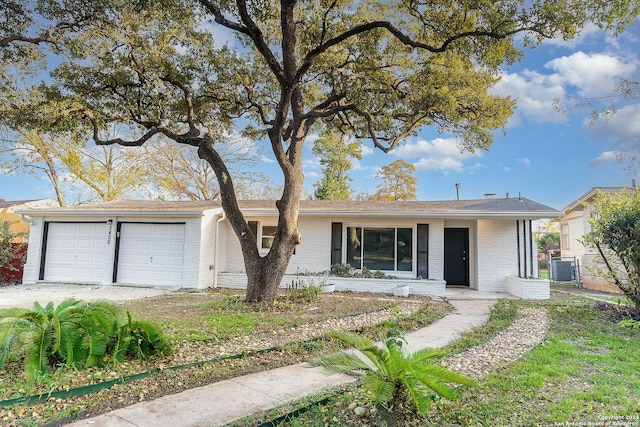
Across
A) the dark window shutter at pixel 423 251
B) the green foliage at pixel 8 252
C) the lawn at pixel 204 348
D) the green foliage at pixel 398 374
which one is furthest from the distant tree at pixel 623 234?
the green foliage at pixel 8 252

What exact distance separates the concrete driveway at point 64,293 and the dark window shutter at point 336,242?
5316mm

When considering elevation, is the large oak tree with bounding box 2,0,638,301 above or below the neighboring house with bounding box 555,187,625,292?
above

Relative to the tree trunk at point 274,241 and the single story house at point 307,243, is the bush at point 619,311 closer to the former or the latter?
the single story house at point 307,243

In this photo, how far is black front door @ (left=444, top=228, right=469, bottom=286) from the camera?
13.1 metres

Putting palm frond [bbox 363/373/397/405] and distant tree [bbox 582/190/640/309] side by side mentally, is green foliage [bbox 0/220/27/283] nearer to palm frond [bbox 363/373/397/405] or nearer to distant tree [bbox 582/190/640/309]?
palm frond [bbox 363/373/397/405]

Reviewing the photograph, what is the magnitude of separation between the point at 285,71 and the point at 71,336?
6.42 metres

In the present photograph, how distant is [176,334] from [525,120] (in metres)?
12.5

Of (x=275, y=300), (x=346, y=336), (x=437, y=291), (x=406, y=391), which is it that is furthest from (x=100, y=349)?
(x=437, y=291)

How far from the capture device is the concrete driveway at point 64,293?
9.30 meters

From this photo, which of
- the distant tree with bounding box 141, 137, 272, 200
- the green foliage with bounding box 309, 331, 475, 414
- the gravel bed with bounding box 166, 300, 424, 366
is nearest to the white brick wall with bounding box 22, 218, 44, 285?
the distant tree with bounding box 141, 137, 272, 200

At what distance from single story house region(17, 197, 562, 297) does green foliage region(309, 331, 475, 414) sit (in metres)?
8.78

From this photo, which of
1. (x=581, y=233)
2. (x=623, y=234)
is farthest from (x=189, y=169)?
(x=623, y=234)

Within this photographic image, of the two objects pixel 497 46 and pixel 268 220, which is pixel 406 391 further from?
pixel 268 220

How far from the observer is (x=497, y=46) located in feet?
23.9
